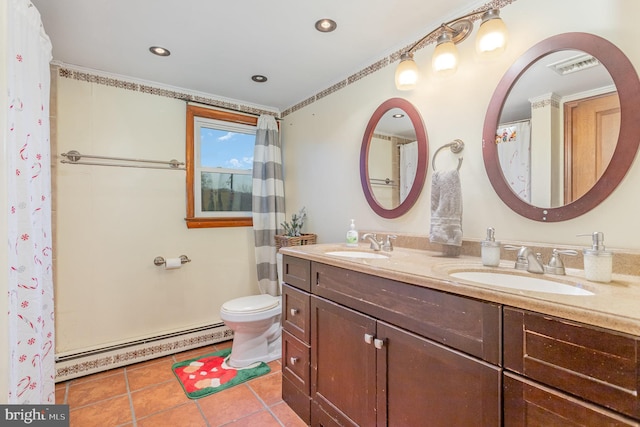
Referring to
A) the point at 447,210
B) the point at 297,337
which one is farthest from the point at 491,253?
the point at 297,337

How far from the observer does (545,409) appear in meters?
0.73

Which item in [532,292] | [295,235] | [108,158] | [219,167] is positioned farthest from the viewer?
[219,167]

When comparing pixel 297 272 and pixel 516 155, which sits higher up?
pixel 516 155

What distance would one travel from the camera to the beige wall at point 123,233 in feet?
6.81

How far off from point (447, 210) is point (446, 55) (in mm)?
753

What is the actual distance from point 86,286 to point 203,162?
129cm

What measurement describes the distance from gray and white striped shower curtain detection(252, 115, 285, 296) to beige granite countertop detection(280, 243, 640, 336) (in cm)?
137

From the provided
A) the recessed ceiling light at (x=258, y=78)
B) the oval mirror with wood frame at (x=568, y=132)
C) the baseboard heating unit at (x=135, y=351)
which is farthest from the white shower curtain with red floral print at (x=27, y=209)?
the oval mirror with wood frame at (x=568, y=132)

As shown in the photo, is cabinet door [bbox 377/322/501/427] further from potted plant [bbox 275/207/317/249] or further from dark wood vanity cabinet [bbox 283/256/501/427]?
potted plant [bbox 275/207/317/249]

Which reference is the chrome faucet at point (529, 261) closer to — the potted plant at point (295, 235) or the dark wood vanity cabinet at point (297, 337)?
the dark wood vanity cabinet at point (297, 337)

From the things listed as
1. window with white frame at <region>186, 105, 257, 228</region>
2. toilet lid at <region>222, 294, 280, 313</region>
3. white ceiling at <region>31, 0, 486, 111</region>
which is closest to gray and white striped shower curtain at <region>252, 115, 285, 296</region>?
window with white frame at <region>186, 105, 257, 228</region>

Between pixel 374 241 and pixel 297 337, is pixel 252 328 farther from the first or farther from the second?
pixel 374 241

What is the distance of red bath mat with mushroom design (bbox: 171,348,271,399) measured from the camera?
75.7 inches

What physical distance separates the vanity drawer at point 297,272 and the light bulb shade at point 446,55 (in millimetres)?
1202
